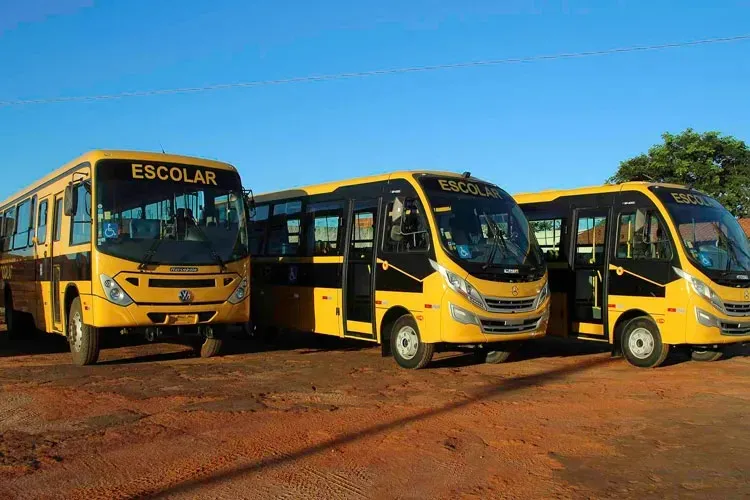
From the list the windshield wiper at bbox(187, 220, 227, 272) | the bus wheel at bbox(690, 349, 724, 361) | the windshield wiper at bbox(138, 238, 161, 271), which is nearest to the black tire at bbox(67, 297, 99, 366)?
the windshield wiper at bbox(138, 238, 161, 271)

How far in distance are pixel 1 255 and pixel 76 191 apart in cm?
677

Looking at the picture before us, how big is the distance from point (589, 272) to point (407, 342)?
3534 mm

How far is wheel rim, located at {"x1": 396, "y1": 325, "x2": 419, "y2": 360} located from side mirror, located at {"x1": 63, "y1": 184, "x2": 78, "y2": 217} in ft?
16.6

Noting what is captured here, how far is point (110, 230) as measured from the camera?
10164 mm

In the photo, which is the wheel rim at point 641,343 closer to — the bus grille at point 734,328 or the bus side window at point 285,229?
the bus grille at point 734,328

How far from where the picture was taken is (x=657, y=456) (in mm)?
6203

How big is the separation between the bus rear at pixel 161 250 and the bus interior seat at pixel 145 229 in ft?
0.05

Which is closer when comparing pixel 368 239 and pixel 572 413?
pixel 572 413

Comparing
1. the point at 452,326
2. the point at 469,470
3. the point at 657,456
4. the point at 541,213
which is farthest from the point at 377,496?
the point at 541,213

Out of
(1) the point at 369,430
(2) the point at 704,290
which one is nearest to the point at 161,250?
(1) the point at 369,430

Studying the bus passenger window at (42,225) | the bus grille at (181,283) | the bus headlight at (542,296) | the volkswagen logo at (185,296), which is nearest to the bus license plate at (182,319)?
the volkswagen logo at (185,296)

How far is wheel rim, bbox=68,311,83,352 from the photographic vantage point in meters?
10.9

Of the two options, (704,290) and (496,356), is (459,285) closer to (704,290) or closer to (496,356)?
(496,356)

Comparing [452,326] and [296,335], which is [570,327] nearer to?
[452,326]
